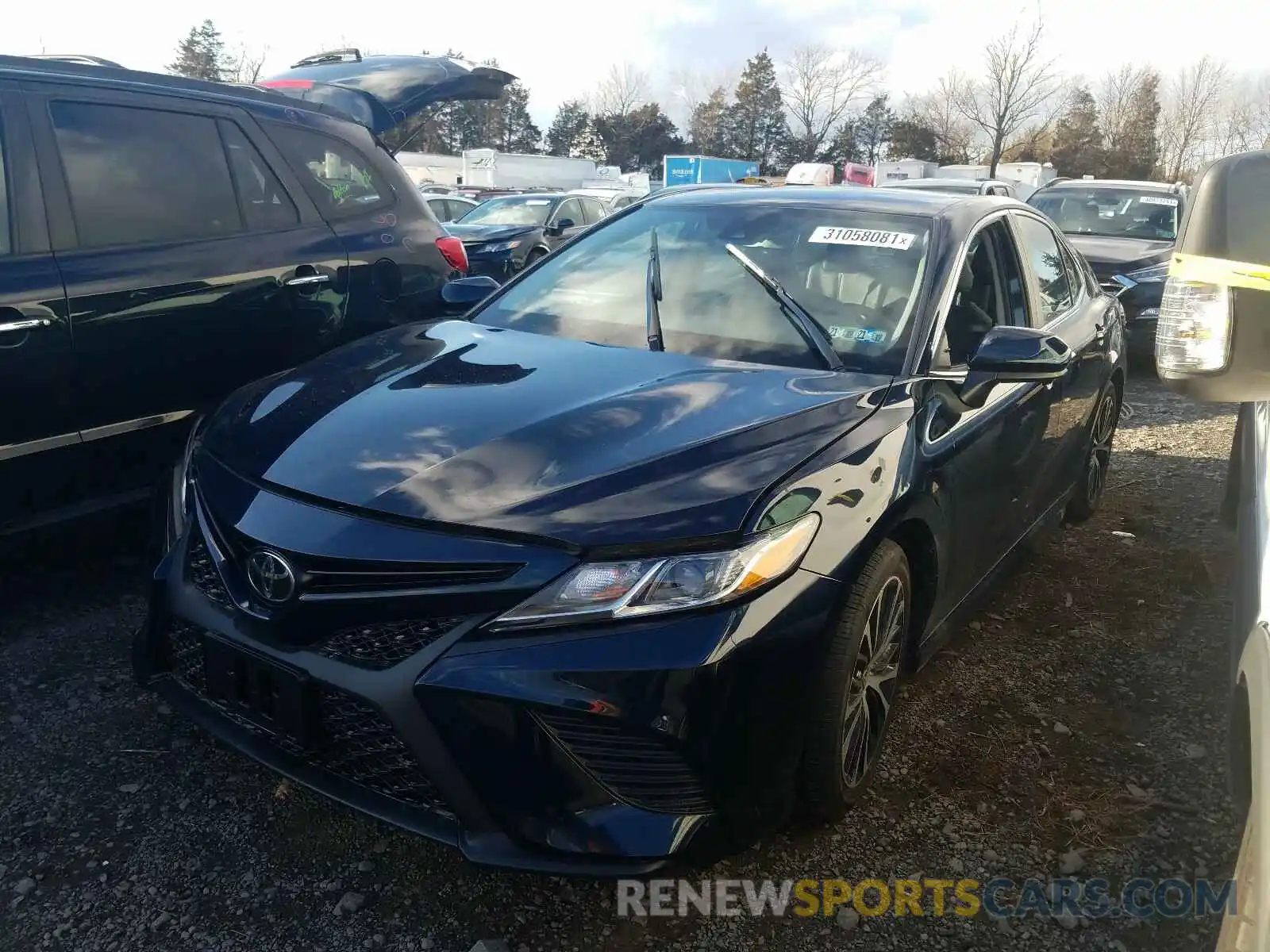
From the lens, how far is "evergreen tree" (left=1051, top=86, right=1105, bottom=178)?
5078 cm

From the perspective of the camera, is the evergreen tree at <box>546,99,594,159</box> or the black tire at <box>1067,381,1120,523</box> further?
the evergreen tree at <box>546,99,594,159</box>

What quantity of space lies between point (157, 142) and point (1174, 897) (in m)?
4.01

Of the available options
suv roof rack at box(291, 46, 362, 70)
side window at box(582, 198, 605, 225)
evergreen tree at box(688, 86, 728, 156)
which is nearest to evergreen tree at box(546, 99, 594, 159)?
evergreen tree at box(688, 86, 728, 156)

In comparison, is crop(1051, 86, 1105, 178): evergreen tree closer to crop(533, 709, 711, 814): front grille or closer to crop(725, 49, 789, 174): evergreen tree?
crop(725, 49, 789, 174): evergreen tree

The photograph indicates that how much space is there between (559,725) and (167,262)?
2.54m

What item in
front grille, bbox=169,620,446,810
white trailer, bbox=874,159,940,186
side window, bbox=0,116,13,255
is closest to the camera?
front grille, bbox=169,620,446,810

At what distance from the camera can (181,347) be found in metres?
3.44

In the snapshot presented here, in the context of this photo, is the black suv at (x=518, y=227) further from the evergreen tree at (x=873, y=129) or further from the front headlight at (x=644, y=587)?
the evergreen tree at (x=873, y=129)

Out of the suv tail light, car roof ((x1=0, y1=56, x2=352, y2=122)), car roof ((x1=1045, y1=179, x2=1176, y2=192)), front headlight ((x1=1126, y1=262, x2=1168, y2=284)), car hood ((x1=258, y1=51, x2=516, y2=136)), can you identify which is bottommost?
front headlight ((x1=1126, y1=262, x2=1168, y2=284))

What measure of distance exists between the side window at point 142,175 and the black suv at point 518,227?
482 centimetres

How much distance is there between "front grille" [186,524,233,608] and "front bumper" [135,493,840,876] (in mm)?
162

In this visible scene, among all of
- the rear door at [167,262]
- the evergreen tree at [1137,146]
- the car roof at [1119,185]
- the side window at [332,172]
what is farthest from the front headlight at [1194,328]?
the evergreen tree at [1137,146]

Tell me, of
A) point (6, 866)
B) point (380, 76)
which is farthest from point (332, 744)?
point (380, 76)

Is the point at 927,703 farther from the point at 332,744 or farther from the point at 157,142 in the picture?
the point at 157,142
